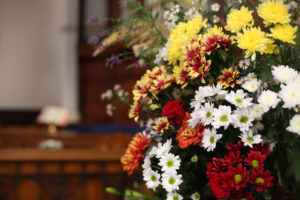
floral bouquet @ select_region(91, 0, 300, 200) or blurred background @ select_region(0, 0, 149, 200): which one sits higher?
blurred background @ select_region(0, 0, 149, 200)

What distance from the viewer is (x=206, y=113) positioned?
2.04 feet

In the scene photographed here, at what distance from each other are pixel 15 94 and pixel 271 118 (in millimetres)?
9720

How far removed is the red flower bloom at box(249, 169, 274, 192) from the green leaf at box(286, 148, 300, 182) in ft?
0.13

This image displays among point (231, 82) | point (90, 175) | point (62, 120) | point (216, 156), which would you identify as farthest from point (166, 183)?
point (62, 120)

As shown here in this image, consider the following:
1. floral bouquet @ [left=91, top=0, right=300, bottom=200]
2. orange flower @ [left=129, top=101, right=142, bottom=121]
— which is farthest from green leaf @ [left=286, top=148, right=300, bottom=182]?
orange flower @ [left=129, top=101, right=142, bottom=121]

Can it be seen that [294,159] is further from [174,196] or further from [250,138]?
[174,196]

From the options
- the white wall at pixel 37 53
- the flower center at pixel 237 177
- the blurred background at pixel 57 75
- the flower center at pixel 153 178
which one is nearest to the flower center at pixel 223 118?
the flower center at pixel 237 177

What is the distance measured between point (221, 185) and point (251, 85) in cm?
19

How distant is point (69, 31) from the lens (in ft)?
31.0

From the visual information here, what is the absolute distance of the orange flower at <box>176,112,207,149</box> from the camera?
64cm

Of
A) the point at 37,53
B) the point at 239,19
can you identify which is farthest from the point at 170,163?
Answer: the point at 37,53

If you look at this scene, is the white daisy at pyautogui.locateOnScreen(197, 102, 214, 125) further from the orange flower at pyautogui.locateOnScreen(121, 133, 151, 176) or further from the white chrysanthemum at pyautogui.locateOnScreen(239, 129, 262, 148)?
the orange flower at pyautogui.locateOnScreen(121, 133, 151, 176)

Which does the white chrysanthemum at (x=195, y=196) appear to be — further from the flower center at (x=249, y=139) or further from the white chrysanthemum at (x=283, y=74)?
the white chrysanthemum at (x=283, y=74)

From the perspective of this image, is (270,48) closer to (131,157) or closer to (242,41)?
(242,41)
